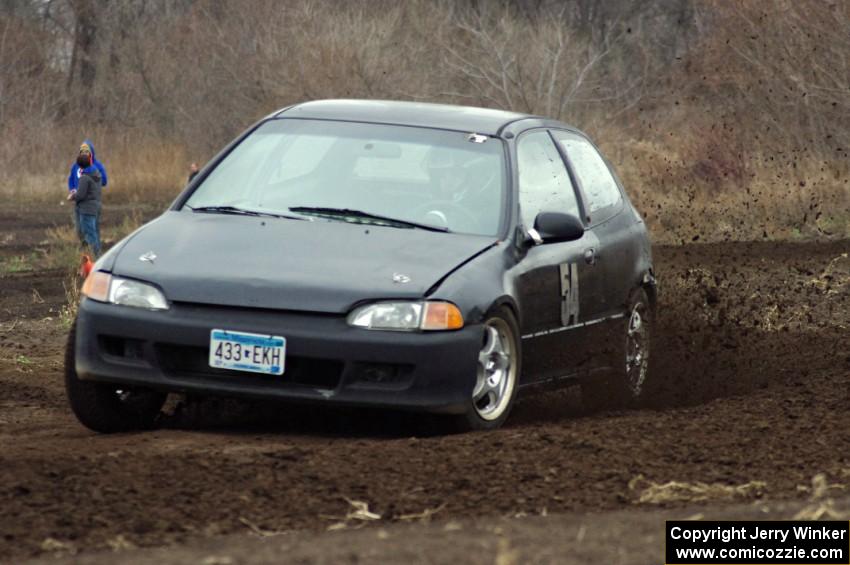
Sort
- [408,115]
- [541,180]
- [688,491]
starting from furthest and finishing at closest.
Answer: [541,180]
[408,115]
[688,491]

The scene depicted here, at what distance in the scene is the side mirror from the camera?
879 centimetres

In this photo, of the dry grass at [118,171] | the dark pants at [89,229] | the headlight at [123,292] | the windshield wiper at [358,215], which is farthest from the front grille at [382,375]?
the dry grass at [118,171]

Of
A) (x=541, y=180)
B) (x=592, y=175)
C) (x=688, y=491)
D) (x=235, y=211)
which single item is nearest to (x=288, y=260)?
(x=235, y=211)

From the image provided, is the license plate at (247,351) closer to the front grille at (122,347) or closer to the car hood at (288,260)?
the car hood at (288,260)

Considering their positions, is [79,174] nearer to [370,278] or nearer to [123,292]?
[123,292]

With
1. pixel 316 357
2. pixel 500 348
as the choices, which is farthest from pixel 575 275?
pixel 316 357

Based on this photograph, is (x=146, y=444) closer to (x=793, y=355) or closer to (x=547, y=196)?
(x=547, y=196)

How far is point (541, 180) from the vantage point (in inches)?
370

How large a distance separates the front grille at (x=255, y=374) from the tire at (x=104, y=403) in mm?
406

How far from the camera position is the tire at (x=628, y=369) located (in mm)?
9953

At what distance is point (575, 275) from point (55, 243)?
18.8 meters

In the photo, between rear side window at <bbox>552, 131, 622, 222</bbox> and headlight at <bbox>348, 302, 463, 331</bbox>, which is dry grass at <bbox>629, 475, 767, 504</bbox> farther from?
rear side window at <bbox>552, 131, 622, 222</bbox>

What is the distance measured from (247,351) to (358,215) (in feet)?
3.91

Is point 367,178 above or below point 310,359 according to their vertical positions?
above
